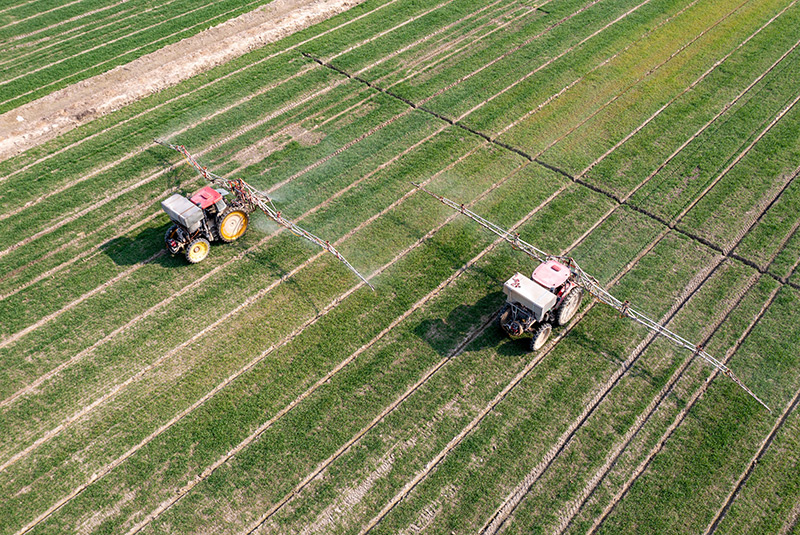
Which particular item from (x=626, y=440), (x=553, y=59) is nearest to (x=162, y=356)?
(x=626, y=440)

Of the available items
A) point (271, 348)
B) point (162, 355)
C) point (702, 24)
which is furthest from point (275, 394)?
point (702, 24)

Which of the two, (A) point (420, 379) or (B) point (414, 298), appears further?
(B) point (414, 298)

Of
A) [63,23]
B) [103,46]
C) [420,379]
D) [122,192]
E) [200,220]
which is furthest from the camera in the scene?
[63,23]

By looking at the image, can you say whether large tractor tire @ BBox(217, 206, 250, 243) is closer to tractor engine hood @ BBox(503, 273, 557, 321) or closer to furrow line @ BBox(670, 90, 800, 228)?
tractor engine hood @ BBox(503, 273, 557, 321)

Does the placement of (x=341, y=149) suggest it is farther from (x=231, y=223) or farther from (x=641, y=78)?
(x=641, y=78)

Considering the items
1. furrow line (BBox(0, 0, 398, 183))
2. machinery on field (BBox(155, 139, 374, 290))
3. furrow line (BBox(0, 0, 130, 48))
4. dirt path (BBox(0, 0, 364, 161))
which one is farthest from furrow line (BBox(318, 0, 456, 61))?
furrow line (BBox(0, 0, 130, 48))

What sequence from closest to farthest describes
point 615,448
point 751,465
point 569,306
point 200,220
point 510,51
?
→ 1. point 751,465
2. point 615,448
3. point 569,306
4. point 200,220
5. point 510,51

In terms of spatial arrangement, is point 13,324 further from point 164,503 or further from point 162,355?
point 164,503
